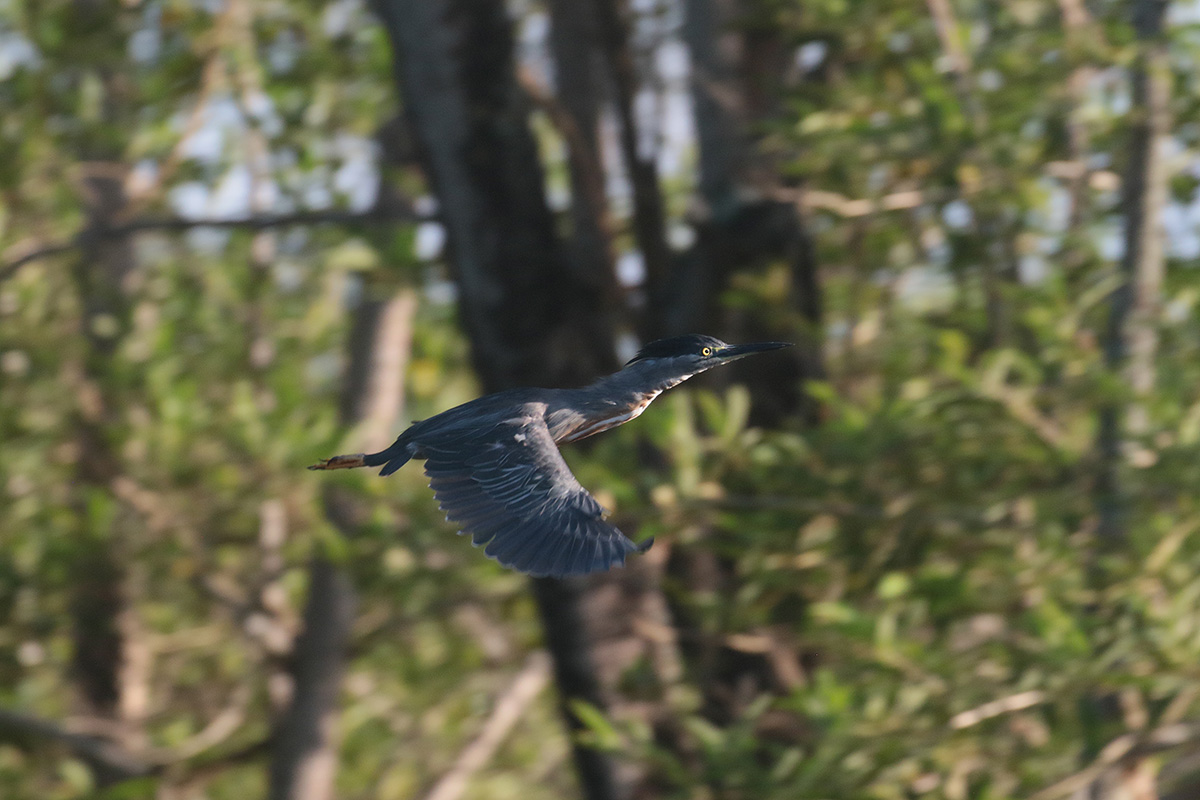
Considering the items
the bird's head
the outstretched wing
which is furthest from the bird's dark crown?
the outstretched wing

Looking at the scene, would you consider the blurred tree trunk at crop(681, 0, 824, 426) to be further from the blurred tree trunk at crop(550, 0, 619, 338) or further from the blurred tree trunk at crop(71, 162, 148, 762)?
the blurred tree trunk at crop(71, 162, 148, 762)

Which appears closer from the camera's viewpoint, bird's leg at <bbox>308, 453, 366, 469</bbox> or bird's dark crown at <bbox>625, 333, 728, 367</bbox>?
bird's dark crown at <bbox>625, 333, 728, 367</bbox>

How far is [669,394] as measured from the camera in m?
5.74

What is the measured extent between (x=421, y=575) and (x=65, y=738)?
7.11ft

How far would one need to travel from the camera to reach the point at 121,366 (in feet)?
22.7

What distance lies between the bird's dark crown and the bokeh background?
1612mm

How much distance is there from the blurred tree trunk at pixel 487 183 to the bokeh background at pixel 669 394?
0.06 feet

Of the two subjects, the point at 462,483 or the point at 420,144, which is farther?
the point at 420,144

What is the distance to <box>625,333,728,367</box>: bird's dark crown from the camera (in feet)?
10.9

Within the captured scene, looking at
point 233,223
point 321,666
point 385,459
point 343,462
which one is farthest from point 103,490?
point 385,459

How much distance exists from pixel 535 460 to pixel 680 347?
0.49 meters

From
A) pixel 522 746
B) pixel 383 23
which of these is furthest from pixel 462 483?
pixel 522 746

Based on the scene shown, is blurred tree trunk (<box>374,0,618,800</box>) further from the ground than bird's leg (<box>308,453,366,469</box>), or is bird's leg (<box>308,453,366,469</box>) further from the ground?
blurred tree trunk (<box>374,0,618,800</box>)

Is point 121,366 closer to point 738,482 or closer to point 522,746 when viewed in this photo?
point 738,482
